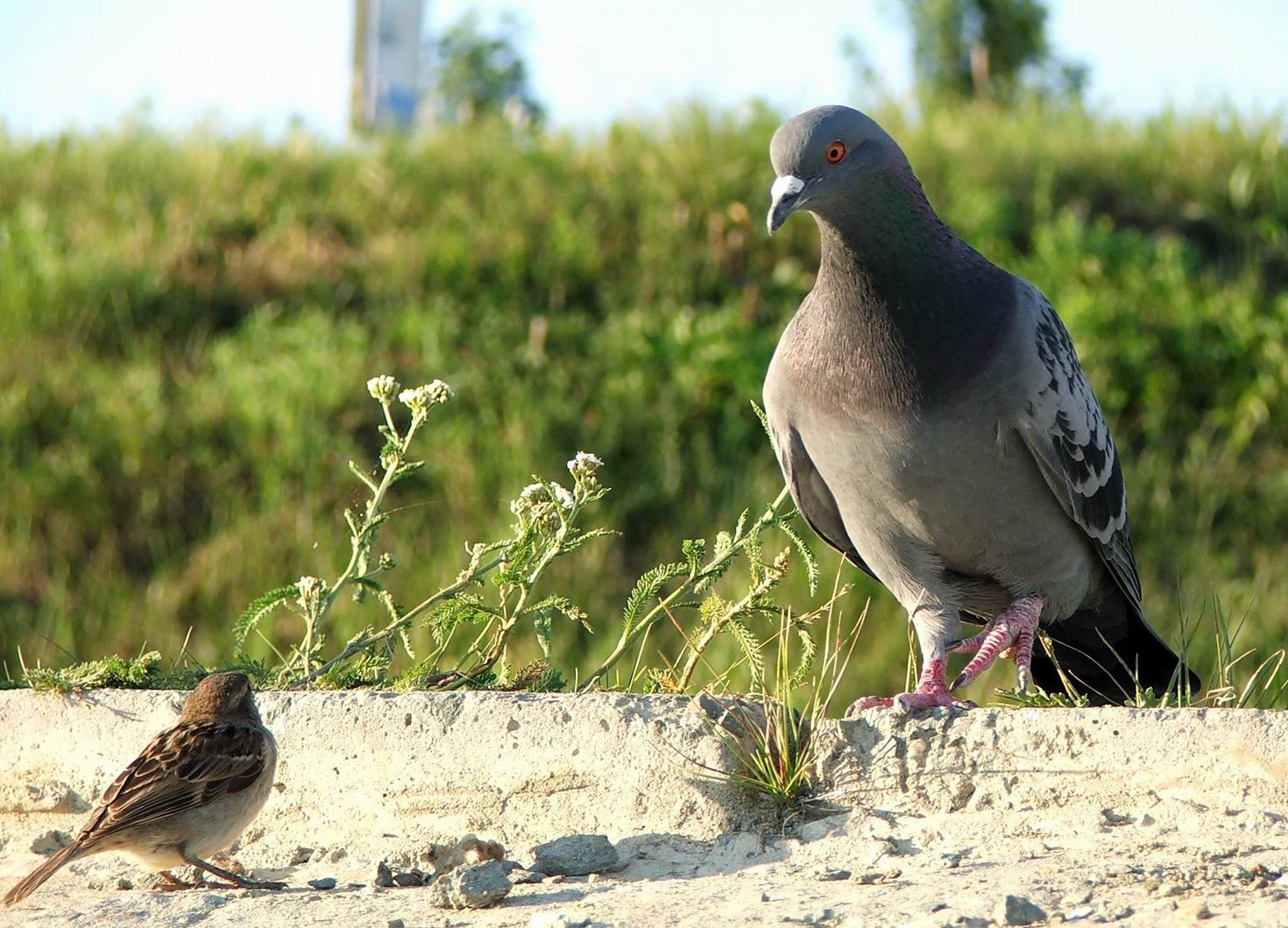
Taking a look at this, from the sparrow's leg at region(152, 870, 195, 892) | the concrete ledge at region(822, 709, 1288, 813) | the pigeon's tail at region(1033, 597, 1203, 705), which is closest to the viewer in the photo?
the concrete ledge at region(822, 709, 1288, 813)

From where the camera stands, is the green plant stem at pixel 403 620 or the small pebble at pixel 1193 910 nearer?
the small pebble at pixel 1193 910

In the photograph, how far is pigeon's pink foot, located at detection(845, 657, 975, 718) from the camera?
11.1ft

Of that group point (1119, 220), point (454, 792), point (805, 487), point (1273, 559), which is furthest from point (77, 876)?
point (1119, 220)

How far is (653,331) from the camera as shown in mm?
9148

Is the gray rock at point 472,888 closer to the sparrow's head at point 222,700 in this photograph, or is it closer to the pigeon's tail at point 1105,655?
the sparrow's head at point 222,700

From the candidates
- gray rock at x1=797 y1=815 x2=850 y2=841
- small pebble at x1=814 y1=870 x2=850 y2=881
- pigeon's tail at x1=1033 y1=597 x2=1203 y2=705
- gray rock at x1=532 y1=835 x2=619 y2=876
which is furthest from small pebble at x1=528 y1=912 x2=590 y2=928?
pigeon's tail at x1=1033 y1=597 x2=1203 y2=705

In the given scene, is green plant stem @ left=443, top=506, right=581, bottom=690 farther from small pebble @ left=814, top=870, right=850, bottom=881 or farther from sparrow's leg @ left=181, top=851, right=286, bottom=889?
small pebble @ left=814, top=870, right=850, bottom=881

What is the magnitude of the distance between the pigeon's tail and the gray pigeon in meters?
0.45

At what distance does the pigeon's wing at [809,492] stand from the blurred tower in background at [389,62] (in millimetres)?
10282

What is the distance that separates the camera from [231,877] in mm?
3217

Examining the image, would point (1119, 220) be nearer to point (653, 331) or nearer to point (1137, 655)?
point (653, 331)

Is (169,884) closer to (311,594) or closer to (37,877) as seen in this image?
(37,877)

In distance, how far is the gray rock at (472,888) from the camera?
2.85m

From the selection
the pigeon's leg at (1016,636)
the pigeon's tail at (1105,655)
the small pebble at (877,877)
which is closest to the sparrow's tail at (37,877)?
the small pebble at (877,877)
